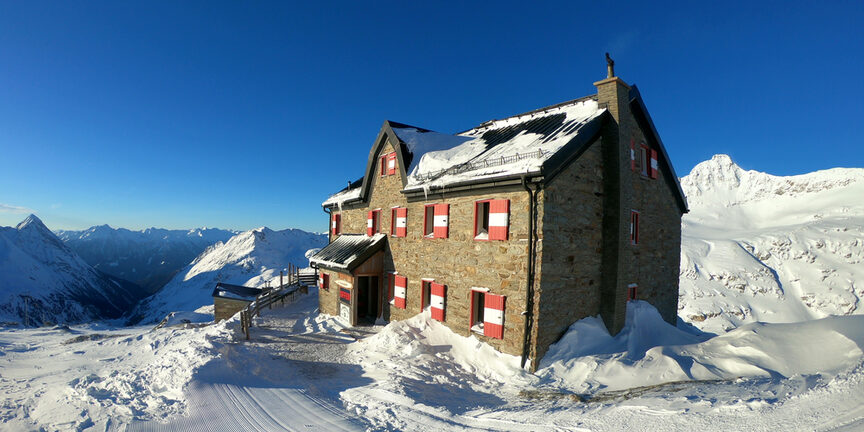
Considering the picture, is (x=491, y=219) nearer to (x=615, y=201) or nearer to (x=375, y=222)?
(x=615, y=201)

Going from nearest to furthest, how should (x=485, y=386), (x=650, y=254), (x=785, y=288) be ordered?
(x=485, y=386), (x=650, y=254), (x=785, y=288)

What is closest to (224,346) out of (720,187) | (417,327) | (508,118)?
(417,327)

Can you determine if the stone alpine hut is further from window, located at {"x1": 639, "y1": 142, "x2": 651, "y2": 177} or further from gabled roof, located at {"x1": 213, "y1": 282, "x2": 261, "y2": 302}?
gabled roof, located at {"x1": 213, "y1": 282, "x2": 261, "y2": 302}

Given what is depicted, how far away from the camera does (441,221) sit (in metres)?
14.6

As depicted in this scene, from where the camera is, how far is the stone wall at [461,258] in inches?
462

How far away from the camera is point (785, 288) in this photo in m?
86.9

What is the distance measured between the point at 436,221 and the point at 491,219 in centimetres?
288

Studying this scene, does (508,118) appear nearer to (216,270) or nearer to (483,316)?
(483,316)

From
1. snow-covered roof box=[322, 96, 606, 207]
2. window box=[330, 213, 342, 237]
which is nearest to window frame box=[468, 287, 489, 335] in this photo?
snow-covered roof box=[322, 96, 606, 207]

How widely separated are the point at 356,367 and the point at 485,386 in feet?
12.9

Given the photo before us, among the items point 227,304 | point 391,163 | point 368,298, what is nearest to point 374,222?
point 391,163

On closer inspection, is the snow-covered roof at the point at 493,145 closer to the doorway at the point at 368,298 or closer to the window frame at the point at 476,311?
the window frame at the point at 476,311

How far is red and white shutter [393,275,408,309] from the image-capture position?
16.6 m

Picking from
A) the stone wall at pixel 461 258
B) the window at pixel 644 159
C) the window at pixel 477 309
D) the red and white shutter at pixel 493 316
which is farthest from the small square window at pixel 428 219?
the window at pixel 644 159
